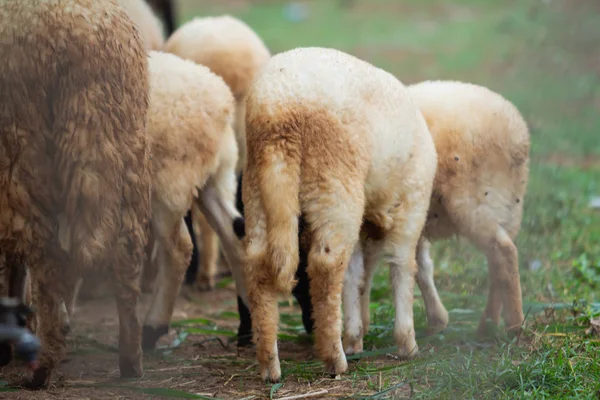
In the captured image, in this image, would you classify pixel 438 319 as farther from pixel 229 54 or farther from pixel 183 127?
pixel 229 54

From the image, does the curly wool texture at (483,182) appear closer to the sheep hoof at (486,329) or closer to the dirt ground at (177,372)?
the sheep hoof at (486,329)

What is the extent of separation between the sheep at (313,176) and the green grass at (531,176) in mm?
422

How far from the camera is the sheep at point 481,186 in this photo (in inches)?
187

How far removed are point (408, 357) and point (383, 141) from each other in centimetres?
107

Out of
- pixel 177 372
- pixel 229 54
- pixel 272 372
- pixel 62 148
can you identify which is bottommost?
pixel 177 372

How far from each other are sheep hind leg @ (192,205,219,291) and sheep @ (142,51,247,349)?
1.44 metres

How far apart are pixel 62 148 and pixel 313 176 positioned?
3.55ft

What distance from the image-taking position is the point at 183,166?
4734 mm

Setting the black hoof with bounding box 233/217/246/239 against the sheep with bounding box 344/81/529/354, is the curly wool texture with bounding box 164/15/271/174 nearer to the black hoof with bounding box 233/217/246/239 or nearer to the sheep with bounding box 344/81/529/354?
the black hoof with bounding box 233/217/246/239

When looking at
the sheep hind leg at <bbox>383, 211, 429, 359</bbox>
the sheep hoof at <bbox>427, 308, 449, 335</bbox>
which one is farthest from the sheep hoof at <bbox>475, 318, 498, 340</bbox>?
the sheep hind leg at <bbox>383, 211, 429, 359</bbox>

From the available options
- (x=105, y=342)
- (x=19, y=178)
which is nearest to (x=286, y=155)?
(x=19, y=178)

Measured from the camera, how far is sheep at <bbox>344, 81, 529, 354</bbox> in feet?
15.6

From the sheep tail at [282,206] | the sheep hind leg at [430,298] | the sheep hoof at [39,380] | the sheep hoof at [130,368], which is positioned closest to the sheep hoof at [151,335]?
the sheep hoof at [130,368]

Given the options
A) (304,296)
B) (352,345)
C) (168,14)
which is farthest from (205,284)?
(168,14)
